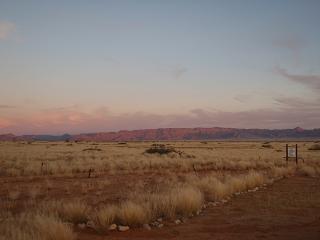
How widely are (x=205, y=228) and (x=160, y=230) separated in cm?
124

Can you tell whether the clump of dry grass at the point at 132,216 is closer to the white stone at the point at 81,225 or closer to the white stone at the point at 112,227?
the white stone at the point at 112,227

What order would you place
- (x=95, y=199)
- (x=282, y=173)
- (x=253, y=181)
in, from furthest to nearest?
(x=282, y=173)
(x=253, y=181)
(x=95, y=199)

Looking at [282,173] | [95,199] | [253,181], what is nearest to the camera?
[95,199]

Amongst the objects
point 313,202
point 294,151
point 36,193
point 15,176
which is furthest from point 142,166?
point 313,202

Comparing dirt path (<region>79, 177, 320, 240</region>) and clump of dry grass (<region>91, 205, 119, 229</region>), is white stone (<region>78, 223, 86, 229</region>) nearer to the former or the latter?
clump of dry grass (<region>91, 205, 119, 229</region>)

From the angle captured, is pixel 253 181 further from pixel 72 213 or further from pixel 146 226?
pixel 72 213

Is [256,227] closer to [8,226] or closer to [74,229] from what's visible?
[74,229]

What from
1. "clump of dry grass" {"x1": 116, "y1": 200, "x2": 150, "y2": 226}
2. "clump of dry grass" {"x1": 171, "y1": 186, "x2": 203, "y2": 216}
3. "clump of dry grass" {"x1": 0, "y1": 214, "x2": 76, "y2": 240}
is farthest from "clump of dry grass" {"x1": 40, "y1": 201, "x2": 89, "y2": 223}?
"clump of dry grass" {"x1": 171, "y1": 186, "x2": 203, "y2": 216}

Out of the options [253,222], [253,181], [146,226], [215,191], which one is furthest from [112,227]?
[253,181]

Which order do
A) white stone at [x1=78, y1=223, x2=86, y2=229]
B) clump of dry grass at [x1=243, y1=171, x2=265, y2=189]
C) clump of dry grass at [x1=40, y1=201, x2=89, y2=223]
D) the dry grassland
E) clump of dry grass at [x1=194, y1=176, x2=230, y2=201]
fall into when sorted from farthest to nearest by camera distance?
clump of dry grass at [x1=243, y1=171, x2=265, y2=189] < clump of dry grass at [x1=194, y1=176, x2=230, y2=201] < clump of dry grass at [x1=40, y1=201, x2=89, y2=223] < white stone at [x1=78, y1=223, x2=86, y2=229] < the dry grassland

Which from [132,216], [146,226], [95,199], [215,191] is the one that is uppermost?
[132,216]

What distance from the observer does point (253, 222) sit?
36.5 ft

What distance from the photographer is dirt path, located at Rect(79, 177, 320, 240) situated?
958 centimetres

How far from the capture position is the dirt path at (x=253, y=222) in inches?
377
